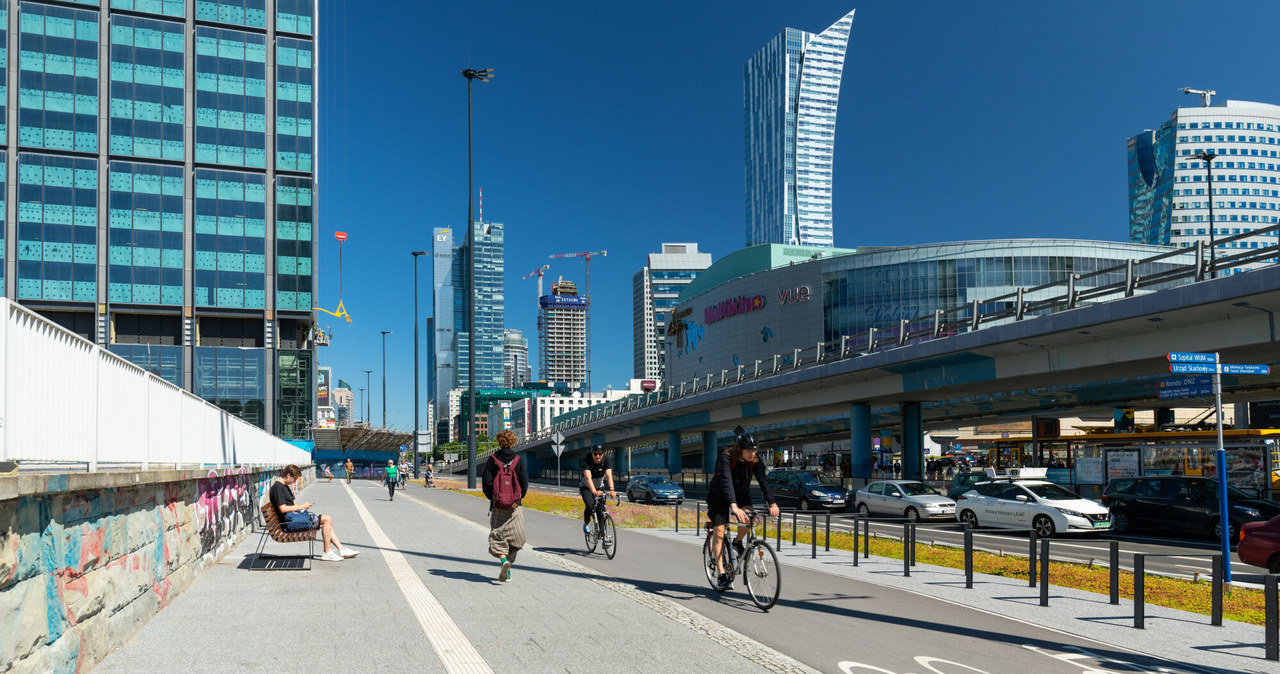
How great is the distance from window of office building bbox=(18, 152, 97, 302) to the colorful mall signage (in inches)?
2593

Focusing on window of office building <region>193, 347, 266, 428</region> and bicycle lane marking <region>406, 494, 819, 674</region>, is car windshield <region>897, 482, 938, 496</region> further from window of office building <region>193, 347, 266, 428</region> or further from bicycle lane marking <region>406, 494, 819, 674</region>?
Answer: window of office building <region>193, 347, 266, 428</region>

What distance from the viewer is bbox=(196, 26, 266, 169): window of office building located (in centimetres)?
7906

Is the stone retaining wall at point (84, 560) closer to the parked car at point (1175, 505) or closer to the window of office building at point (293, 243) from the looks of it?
the parked car at point (1175, 505)

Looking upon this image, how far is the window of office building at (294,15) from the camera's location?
270 ft

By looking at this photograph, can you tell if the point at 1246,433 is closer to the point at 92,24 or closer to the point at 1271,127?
the point at 92,24

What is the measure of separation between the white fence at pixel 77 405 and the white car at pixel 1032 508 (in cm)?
1637

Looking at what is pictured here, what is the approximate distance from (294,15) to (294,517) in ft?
263

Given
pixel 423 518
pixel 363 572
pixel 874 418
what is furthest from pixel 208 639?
pixel 874 418

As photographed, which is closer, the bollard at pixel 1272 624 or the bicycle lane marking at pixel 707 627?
the bicycle lane marking at pixel 707 627

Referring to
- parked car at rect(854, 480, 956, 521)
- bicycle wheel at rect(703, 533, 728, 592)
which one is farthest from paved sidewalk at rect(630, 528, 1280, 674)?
parked car at rect(854, 480, 956, 521)

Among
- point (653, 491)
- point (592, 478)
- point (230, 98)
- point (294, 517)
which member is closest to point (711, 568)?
point (592, 478)

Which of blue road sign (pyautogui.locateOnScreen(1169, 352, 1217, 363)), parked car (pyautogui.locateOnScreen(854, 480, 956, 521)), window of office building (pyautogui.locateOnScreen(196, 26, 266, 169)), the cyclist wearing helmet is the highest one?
window of office building (pyautogui.locateOnScreen(196, 26, 266, 169))

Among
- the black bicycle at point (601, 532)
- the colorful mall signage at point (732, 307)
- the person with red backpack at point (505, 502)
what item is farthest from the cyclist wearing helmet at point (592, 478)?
the colorful mall signage at point (732, 307)

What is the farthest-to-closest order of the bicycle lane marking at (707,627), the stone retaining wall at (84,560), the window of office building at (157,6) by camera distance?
1. the window of office building at (157,6)
2. the bicycle lane marking at (707,627)
3. the stone retaining wall at (84,560)
